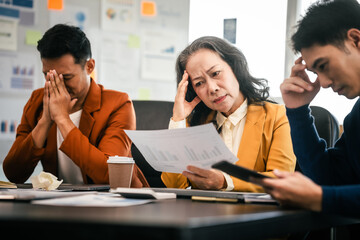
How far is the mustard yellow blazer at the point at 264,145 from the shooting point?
151cm

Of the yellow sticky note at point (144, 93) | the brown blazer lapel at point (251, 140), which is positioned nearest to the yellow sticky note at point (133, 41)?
the yellow sticky note at point (144, 93)

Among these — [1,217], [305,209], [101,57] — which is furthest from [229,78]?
[101,57]

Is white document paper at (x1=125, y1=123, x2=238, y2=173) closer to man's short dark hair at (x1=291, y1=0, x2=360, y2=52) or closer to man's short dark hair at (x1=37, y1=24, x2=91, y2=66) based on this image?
man's short dark hair at (x1=291, y1=0, x2=360, y2=52)

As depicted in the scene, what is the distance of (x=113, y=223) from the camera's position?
50 cm

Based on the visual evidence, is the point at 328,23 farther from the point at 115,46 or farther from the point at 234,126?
the point at 115,46

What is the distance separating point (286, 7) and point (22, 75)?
6.38ft

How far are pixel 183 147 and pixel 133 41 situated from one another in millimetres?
2259

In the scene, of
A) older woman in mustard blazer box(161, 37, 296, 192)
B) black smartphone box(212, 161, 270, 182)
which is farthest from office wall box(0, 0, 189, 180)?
black smartphone box(212, 161, 270, 182)

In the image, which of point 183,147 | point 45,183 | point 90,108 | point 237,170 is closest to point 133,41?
point 90,108

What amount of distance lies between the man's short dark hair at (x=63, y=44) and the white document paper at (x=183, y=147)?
2.82 ft

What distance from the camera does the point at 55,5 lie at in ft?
9.49

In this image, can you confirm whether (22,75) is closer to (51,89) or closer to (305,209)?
(51,89)

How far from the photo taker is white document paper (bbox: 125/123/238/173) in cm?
105

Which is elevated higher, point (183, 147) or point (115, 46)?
point (115, 46)
